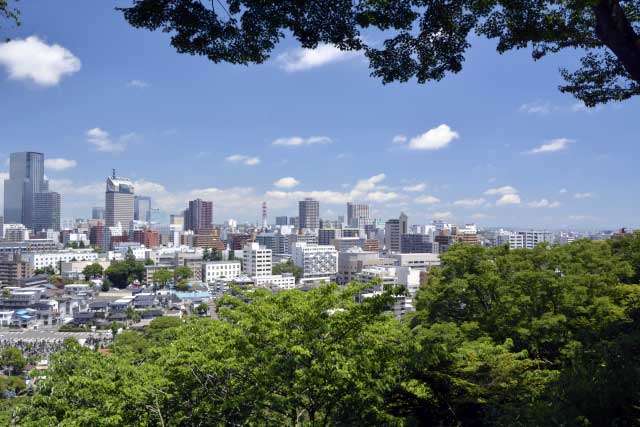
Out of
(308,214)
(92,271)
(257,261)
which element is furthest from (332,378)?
(308,214)

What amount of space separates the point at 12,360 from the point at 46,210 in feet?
463

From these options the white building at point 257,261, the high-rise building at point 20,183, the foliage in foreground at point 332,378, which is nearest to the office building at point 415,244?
the white building at point 257,261

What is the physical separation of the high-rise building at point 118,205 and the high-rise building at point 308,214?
5509cm

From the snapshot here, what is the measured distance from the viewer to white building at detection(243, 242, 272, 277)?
221ft

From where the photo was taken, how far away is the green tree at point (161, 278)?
58.8 meters

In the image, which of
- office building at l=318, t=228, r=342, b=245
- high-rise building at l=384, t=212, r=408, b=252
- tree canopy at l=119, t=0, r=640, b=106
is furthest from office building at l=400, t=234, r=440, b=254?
tree canopy at l=119, t=0, r=640, b=106

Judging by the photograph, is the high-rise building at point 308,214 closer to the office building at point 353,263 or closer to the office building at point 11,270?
the office building at point 353,263

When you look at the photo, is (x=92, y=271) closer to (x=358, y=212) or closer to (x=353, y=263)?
(x=353, y=263)

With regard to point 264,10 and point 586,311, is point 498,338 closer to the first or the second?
point 586,311

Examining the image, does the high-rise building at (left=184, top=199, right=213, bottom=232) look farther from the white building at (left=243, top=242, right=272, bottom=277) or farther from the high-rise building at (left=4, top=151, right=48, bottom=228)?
the white building at (left=243, top=242, right=272, bottom=277)

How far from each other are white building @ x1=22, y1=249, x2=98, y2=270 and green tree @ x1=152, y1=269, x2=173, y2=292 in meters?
23.4

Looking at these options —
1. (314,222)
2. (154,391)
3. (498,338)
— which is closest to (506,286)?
(498,338)

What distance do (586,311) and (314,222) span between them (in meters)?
132

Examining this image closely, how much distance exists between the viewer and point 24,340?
35.8 m
